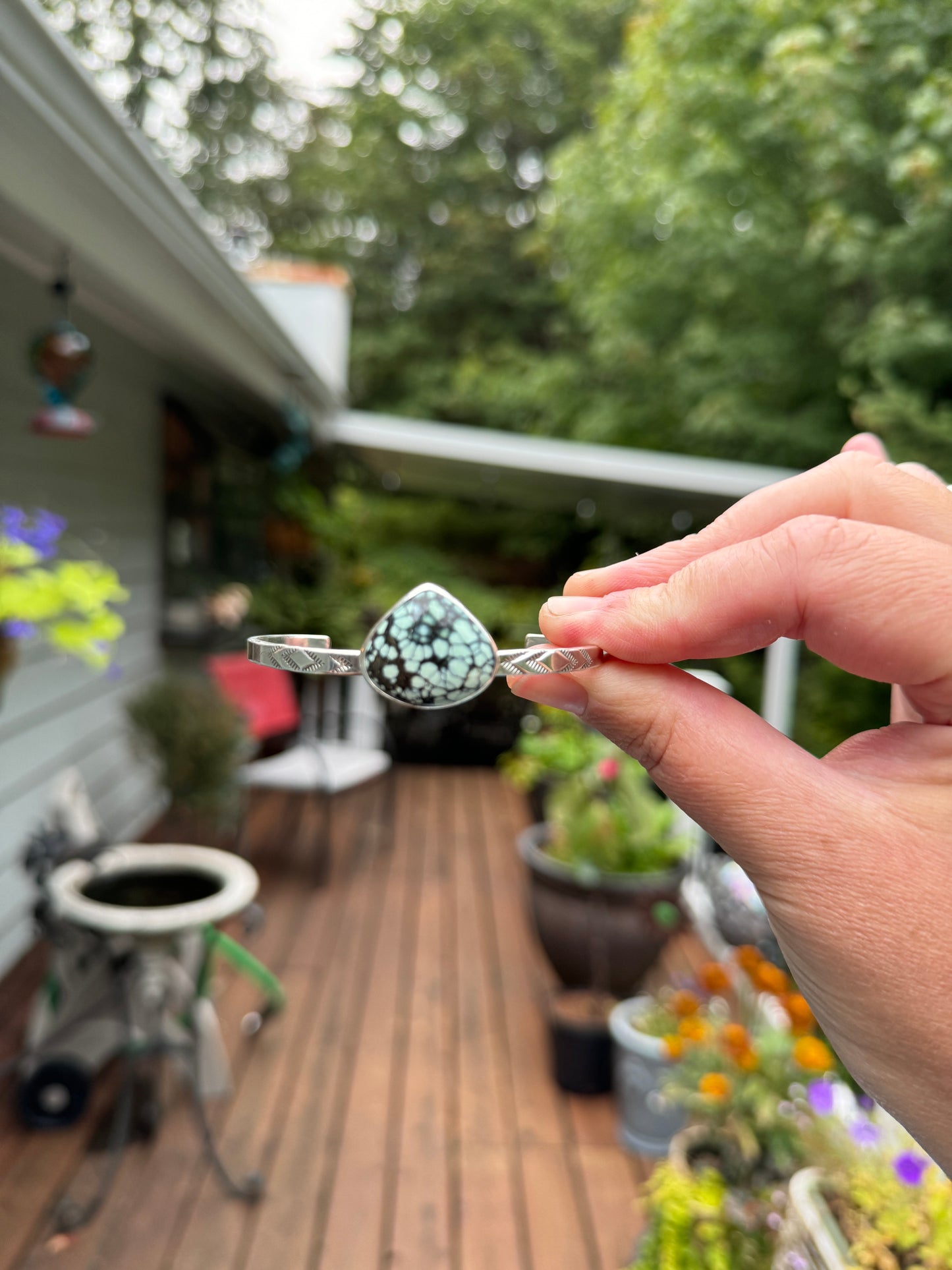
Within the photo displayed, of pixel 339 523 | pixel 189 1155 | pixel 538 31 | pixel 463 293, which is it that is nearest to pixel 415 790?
pixel 339 523

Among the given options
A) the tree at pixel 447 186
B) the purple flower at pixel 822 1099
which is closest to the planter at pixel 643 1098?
the purple flower at pixel 822 1099

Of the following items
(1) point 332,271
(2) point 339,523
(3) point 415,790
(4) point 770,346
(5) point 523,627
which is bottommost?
(3) point 415,790

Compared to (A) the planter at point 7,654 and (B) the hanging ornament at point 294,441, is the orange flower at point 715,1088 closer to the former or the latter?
(A) the planter at point 7,654

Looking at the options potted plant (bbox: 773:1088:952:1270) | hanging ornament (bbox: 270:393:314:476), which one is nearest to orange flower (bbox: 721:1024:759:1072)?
potted plant (bbox: 773:1088:952:1270)

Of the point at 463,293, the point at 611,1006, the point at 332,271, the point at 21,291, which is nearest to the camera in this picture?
the point at 611,1006

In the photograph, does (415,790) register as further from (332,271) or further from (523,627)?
(332,271)
